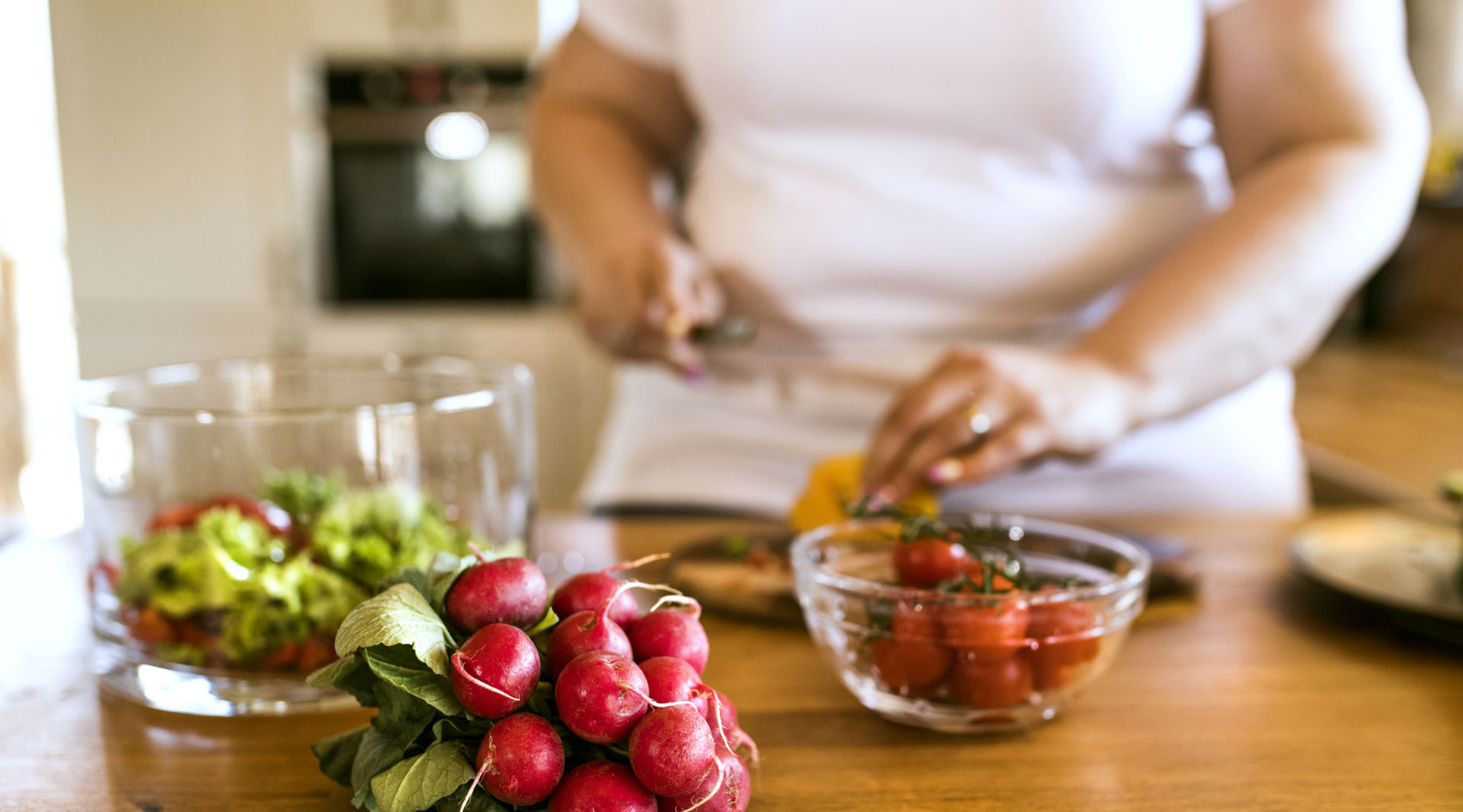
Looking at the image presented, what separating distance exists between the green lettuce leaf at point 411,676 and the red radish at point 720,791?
0.08 metres

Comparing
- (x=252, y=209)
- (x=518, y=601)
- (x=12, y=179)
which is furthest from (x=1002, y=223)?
(x=12, y=179)

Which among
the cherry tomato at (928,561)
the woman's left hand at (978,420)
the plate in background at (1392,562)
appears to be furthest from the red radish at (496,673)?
the plate in background at (1392,562)

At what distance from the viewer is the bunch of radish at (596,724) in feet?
1.25

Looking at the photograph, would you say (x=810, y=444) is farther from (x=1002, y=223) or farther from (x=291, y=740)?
(x=291, y=740)

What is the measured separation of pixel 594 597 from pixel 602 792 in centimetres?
8

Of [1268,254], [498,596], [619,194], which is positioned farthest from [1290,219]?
[498,596]

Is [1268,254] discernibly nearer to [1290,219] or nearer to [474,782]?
[1290,219]

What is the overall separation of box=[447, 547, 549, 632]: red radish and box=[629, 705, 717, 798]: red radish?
0.24ft

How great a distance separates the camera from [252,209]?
2.87 m

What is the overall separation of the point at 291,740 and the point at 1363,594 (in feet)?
2.06

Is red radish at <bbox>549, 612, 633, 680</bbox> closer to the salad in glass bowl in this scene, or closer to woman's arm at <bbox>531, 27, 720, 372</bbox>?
the salad in glass bowl

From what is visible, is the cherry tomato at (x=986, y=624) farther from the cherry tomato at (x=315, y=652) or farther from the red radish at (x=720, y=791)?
the cherry tomato at (x=315, y=652)

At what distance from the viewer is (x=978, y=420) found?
79cm

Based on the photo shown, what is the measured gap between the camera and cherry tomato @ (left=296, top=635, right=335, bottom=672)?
0.56 m
